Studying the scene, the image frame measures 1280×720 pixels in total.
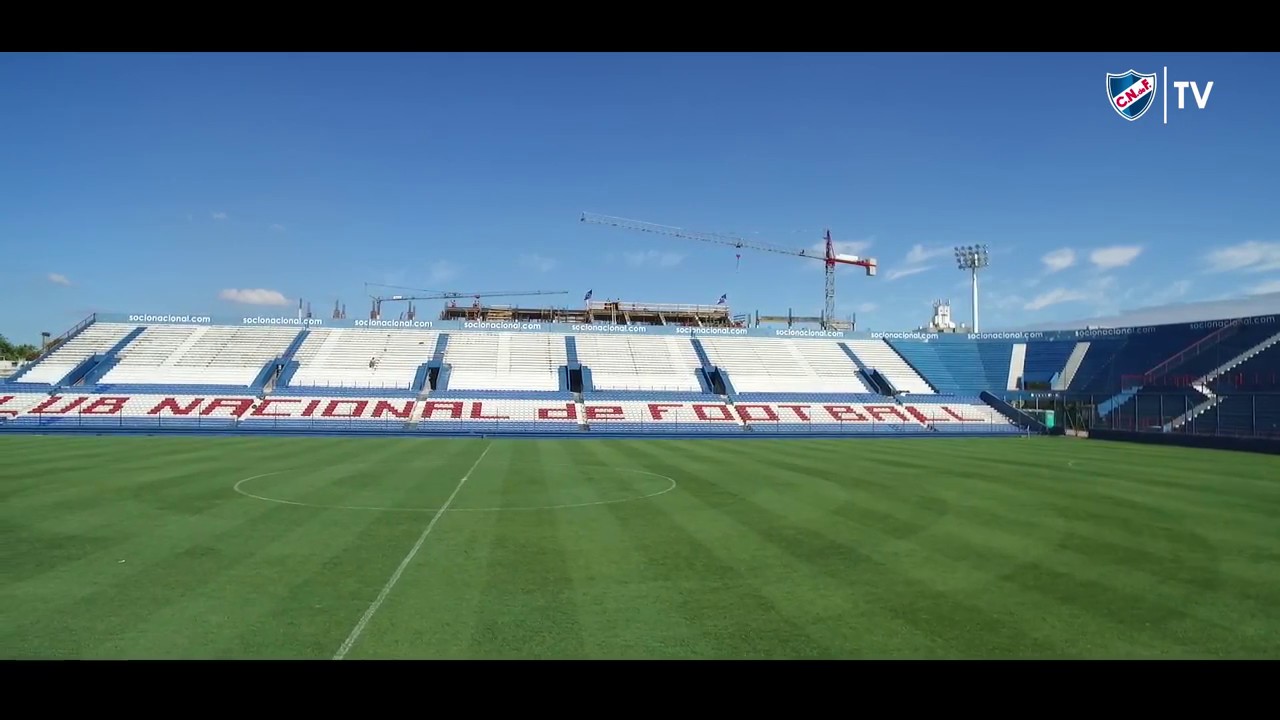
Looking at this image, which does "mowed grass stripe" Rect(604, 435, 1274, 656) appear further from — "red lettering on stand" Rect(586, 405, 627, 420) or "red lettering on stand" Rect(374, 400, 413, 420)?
"red lettering on stand" Rect(374, 400, 413, 420)

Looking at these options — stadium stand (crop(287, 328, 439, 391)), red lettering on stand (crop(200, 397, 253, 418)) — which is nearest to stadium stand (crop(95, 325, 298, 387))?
stadium stand (crop(287, 328, 439, 391))

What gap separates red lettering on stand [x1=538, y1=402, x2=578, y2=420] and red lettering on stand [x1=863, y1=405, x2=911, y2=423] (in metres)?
18.5

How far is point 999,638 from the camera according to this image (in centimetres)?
694

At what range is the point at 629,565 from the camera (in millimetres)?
9625

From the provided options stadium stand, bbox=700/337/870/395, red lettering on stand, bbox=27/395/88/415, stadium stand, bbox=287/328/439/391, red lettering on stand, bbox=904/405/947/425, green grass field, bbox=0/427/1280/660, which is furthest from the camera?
stadium stand, bbox=700/337/870/395

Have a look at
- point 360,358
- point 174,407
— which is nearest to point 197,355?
point 174,407

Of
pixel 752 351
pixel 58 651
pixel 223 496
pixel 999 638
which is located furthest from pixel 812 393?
pixel 58 651

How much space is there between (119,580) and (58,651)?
2.60 meters

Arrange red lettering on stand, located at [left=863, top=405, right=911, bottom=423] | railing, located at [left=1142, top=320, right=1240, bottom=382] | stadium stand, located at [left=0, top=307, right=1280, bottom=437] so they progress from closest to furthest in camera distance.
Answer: stadium stand, located at [left=0, top=307, right=1280, bottom=437] → railing, located at [left=1142, top=320, right=1240, bottom=382] → red lettering on stand, located at [left=863, top=405, right=911, bottom=423]

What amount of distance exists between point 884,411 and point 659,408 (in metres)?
14.3

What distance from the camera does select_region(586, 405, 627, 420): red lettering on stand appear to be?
41.3 meters

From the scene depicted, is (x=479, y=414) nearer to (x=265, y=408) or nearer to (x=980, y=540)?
(x=265, y=408)
